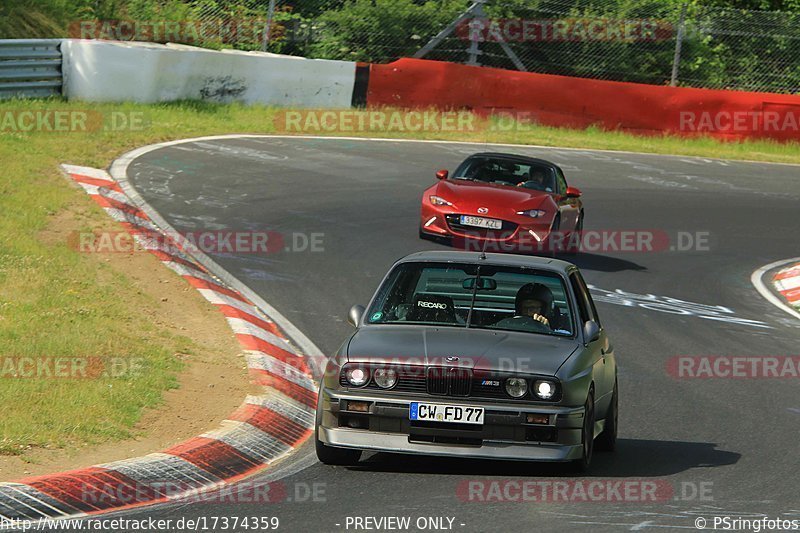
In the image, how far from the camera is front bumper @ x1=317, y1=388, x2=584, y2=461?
7.64 meters

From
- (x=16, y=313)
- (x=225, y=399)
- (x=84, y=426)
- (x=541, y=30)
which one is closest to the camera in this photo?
(x=84, y=426)

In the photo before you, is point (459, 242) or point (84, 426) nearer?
point (84, 426)

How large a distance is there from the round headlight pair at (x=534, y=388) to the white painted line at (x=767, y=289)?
9023 millimetres

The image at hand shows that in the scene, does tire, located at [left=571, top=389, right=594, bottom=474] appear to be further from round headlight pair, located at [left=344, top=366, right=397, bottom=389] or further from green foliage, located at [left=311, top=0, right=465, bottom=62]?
green foliage, located at [left=311, top=0, right=465, bottom=62]

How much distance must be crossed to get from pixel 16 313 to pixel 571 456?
17.1 feet

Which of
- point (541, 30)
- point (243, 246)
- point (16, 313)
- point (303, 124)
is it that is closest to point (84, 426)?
point (16, 313)

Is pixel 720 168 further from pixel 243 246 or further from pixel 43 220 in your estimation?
pixel 43 220

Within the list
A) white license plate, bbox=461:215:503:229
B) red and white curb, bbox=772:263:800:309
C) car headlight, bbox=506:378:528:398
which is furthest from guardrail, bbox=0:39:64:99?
car headlight, bbox=506:378:528:398

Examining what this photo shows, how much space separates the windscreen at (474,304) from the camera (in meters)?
8.75

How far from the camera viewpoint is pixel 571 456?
7691 mm
